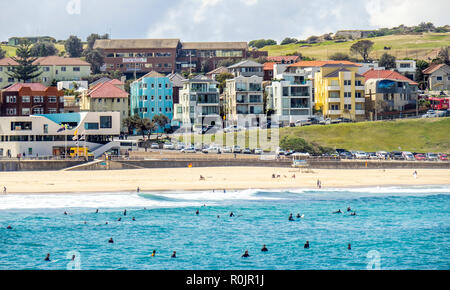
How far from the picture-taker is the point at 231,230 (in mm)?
53625

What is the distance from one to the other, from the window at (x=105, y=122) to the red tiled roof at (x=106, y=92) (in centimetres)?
2209

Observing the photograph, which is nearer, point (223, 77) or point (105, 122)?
point (105, 122)

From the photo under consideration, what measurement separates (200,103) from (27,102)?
3207 cm

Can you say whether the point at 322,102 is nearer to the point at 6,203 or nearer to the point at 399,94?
the point at 399,94

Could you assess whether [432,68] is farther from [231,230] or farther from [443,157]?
[231,230]

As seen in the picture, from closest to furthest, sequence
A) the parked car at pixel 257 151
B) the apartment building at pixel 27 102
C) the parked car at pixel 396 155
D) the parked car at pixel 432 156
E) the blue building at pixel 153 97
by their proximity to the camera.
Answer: the parked car at pixel 396 155, the parked car at pixel 432 156, the parked car at pixel 257 151, the apartment building at pixel 27 102, the blue building at pixel 153 97

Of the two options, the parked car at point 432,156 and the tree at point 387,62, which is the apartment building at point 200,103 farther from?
the tree at point 387,62

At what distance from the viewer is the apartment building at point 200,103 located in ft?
402

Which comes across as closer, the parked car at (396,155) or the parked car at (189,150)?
the parked car at (396,155)

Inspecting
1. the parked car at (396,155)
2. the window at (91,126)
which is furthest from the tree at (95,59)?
the parked car at (396,155)

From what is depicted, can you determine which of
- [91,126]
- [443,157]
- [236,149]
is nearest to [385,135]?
[443,157]

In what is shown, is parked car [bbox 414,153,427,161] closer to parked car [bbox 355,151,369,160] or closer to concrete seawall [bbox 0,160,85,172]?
parked car [bbox 355,151,369,160]

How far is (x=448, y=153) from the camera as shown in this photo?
104 meters

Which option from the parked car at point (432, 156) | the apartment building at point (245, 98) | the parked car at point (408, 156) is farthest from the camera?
the apartment building at point (245, 98)
